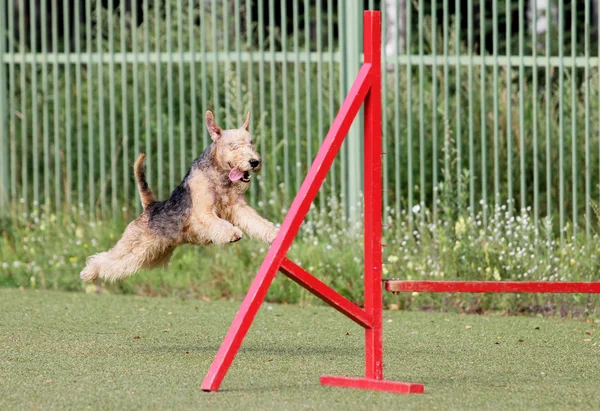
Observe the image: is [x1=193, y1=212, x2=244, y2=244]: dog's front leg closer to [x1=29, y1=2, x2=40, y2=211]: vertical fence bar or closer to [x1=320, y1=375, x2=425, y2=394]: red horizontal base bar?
[x1=320, y1=375, x2=425, y2=394]: red horizontal base bar

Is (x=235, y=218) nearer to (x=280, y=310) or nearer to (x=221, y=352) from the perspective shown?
(x=221, y=352)

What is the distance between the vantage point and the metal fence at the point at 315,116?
9336 mm

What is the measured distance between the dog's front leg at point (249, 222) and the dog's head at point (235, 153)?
0.20m

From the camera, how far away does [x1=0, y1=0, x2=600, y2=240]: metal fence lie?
9.34 meters

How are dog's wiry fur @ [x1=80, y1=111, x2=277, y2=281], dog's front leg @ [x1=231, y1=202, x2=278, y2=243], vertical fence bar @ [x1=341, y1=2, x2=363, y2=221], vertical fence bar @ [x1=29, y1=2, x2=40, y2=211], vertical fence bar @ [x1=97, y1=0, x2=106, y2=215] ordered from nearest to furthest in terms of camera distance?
dog's wiry fur @ [x1=80, y1=111, x2=277, y2=281] < dog's front leg @ [x1=231, y1=202, x2=278, y2=243] < vertical fence bar @ [x1=341, y1=2, x2=363, y2=221] < vertical fence bar @ [x1=97, y1=0, x2=106, y2=215] < vertical fence bar @ [x1=29, y1=2, x2=40, y2=211]

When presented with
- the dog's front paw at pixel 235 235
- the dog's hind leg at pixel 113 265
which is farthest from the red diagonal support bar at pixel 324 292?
the dog's hind leg at pixel 113 265

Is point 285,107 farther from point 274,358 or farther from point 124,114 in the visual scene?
point 274,358

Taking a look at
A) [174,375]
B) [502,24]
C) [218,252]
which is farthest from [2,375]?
[502,24]

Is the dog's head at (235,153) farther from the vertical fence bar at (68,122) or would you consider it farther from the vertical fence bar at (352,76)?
the vertical fence bar at (68,122)

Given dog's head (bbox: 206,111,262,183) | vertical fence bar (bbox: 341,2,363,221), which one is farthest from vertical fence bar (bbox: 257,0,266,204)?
dog's head (bbox: 206,111,262,183)

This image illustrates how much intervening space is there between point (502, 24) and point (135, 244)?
10.7 meters

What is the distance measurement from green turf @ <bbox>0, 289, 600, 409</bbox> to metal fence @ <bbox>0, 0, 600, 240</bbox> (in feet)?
5.52

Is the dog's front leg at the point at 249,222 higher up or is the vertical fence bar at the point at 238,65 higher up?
the vertical fence bar at the point at 238,65

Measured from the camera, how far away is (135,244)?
5.84 meters
